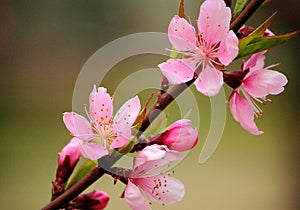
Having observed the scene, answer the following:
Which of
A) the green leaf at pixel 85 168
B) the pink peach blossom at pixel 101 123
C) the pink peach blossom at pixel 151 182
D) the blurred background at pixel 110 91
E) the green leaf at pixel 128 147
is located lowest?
the pink peach blossom at pixel 151 182

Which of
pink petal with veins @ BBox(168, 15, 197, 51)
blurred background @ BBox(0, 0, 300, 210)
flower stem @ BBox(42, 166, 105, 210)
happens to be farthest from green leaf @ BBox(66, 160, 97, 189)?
blurred background @ BBox(0, 0, 300, 210)

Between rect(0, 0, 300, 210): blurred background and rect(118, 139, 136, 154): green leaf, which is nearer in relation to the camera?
rect(118, 139, 136, 154): green leaf

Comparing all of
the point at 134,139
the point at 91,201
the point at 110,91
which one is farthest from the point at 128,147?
the point at 110,91

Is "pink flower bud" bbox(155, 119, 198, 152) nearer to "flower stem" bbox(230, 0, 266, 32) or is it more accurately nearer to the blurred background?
"flower stem" bbox(230, 0, 266, 32)

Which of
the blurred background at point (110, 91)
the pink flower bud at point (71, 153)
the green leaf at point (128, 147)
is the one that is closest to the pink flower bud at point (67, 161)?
the pink flower bud at point (71, 153)

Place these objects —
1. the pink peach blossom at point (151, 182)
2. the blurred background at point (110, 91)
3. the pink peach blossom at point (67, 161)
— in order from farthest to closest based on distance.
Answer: the blurred background at point (110, 91)
the pink peach blossom at point (67, 161)
the pink peach blossom at point (151, 182)

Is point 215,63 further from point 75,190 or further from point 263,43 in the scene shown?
point 75,190

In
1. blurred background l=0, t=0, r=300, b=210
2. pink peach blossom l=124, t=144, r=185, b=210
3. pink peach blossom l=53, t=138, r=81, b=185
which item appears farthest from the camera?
blurred background l=0, t=0, r=300, b=210

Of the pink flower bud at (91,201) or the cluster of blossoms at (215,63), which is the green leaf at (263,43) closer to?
the cluster of blossoms at (215,63)
